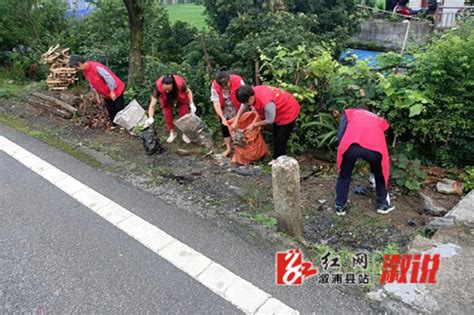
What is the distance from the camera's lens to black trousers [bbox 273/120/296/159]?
4.79m

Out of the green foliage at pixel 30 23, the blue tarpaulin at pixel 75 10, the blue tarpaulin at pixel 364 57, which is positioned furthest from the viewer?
the blue tarpaulin at pixel 75 10

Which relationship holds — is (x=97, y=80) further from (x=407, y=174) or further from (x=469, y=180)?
(x=469, y=180)

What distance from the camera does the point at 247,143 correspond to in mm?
5008

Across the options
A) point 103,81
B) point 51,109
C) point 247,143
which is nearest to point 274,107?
point 247,143

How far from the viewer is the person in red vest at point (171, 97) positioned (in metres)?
5.28

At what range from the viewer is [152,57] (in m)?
7.47

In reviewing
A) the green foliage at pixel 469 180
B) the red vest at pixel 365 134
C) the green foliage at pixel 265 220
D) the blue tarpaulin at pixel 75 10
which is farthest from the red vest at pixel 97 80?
the blue tarpaulin at pixel 75 10

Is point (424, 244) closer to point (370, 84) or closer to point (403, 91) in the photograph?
point (403, 91)

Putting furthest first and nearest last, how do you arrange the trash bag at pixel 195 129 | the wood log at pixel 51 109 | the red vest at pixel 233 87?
the wood log at pixel 51 109 < the trash bag at pixel 195 129 < the red vest at pixel 233 87

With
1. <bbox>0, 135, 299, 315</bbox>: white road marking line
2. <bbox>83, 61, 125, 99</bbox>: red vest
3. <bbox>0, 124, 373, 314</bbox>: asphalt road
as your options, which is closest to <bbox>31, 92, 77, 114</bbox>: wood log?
<bbox>83, 61, 125, 99</bbox>: red vest

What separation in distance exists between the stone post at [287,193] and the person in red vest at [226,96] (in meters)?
1.96

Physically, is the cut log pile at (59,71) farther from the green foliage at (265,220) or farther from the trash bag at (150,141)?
the green foliage at (265,220)

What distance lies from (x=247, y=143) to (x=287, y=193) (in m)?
1.94

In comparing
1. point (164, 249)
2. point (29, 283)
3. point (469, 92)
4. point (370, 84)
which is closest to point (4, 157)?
point (29, 283)
